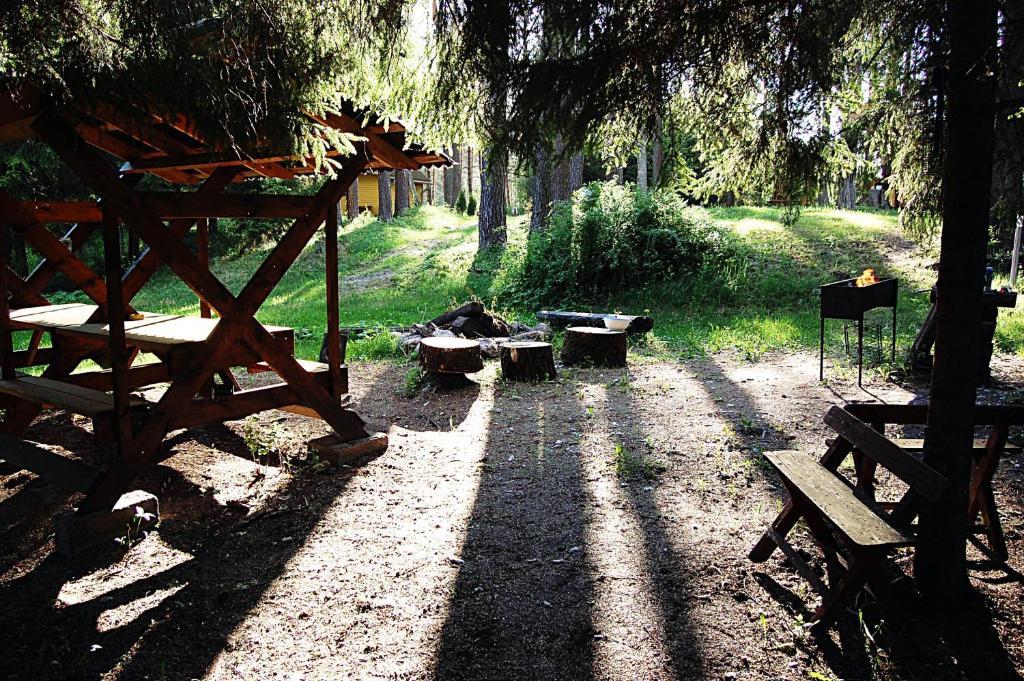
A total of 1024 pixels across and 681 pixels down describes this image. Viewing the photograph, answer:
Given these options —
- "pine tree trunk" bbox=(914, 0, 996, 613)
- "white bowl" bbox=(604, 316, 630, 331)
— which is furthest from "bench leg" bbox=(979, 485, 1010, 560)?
"white bowl" bbox=(604, 316, 630, 331)

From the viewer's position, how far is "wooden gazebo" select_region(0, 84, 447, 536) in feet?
14.9

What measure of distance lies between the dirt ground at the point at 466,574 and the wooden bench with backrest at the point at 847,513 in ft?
0.53

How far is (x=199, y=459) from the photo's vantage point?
5.86 meters

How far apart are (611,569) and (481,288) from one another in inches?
498

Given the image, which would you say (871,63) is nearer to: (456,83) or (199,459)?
(456,83)

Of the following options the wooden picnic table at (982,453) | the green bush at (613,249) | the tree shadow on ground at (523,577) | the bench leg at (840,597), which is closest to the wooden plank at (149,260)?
the tree shadow on ground at (523,577)

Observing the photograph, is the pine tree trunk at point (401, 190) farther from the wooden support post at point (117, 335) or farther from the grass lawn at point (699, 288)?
the wooden support post at point (117, 335)

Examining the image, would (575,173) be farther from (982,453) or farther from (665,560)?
(665,560)

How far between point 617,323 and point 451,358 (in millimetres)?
3026

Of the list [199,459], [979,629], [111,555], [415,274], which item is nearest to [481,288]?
[415,274]

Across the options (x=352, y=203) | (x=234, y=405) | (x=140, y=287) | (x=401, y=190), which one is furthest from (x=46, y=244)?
(x=401, y=190)

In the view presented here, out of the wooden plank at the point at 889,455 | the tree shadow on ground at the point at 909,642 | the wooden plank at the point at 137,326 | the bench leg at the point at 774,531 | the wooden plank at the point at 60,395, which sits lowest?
the tree shadow on ground at the point at 909,642

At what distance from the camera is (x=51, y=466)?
15.7 feet

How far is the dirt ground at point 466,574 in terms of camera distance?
3.17 meters
